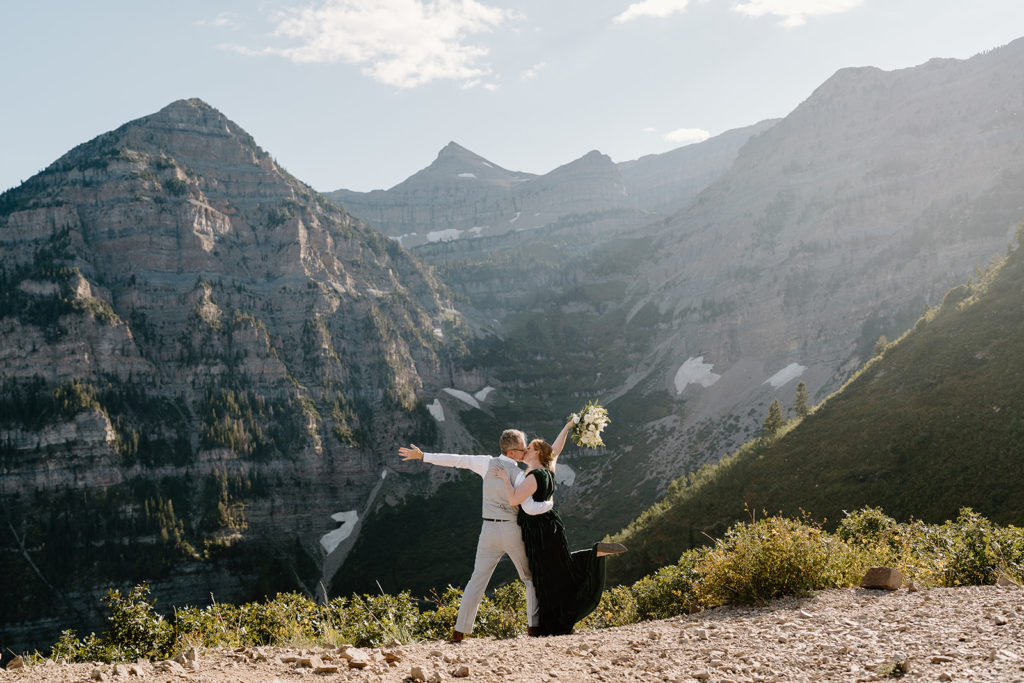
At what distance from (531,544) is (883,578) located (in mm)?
7356

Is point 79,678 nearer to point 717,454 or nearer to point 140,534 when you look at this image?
point 717,454

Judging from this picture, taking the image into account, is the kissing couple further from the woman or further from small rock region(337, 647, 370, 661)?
small rock region(337, 647, 370, 661)

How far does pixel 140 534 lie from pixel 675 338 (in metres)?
150

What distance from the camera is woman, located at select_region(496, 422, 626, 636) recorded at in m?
9.41

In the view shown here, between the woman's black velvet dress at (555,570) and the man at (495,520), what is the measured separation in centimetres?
16

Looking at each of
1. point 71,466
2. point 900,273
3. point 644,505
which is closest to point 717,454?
point 644,505

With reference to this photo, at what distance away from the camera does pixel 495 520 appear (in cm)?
→ 952

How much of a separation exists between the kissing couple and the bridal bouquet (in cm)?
163

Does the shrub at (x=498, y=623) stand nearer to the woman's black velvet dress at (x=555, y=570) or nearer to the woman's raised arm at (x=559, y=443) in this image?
the woman's black velvet dress at (x=555, y=570)

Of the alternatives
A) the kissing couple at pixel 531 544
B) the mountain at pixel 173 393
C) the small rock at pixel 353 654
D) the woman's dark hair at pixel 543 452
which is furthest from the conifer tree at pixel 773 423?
the mountain at pixel 173 393

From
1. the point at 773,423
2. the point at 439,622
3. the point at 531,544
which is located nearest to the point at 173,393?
the point at 773,423

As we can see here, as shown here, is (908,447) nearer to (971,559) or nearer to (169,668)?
(971,559)

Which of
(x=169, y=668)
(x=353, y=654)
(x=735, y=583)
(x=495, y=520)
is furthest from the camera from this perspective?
(x=735, y=583)

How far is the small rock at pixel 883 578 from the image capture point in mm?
11422
